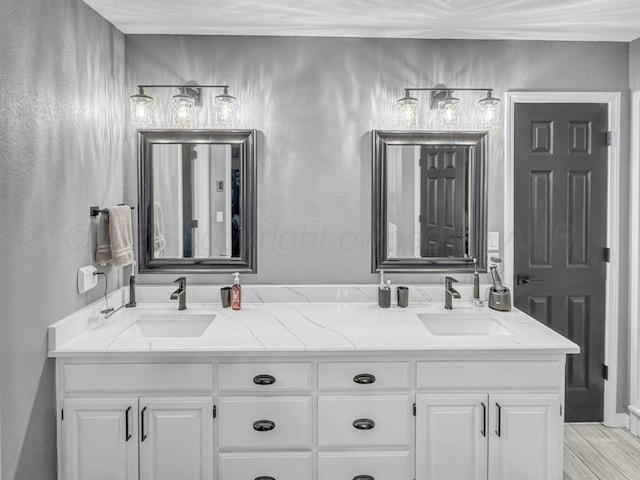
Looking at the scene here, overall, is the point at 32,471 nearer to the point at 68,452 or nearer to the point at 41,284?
the point at 68,452

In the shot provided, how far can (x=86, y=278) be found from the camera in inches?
87.0

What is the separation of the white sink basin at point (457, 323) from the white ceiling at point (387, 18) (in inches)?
60.4

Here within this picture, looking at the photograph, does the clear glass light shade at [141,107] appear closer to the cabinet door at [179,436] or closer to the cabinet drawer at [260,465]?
the cabinet door at [179,436]

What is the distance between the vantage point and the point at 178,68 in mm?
2635

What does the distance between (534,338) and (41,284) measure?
82.4 inches

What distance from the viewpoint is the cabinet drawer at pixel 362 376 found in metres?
1.96

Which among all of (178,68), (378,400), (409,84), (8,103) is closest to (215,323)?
(378,400)

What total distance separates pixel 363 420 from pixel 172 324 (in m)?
1.10

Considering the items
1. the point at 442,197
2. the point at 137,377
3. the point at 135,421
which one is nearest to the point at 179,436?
the point at 135,421

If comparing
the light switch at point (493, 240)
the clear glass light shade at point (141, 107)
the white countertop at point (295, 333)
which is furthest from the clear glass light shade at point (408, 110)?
Answer: the clear glass light shade at point (141, 107)

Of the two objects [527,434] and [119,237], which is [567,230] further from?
[119,237]

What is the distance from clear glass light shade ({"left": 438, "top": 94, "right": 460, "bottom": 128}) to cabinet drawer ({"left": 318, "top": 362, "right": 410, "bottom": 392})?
54.7 inches

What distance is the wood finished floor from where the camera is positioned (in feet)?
7.93

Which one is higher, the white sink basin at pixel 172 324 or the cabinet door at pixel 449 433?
the white sink basin at pixel 172 324
